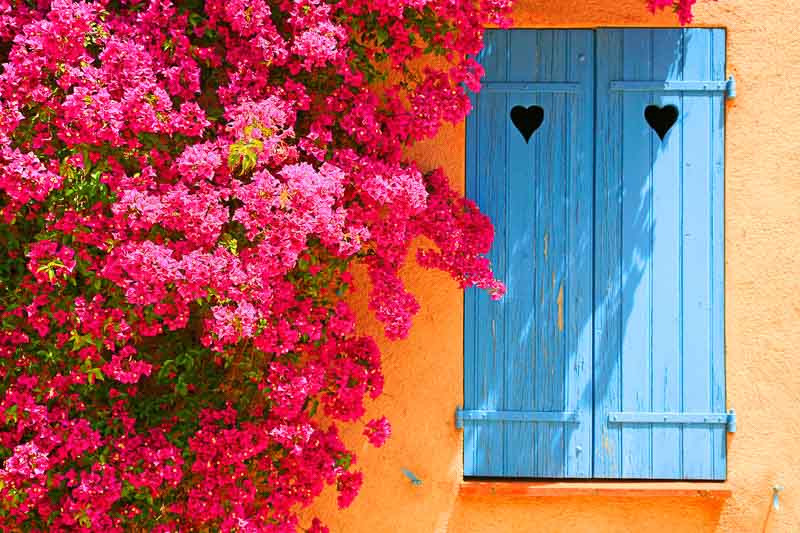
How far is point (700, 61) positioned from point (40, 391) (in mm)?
3296

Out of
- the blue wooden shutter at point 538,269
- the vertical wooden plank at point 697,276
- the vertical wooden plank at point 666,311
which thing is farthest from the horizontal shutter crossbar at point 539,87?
the vertical wooden plank at point 697,276

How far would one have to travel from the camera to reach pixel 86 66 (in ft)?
11.6

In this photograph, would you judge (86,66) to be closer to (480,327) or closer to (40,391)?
(40,391)

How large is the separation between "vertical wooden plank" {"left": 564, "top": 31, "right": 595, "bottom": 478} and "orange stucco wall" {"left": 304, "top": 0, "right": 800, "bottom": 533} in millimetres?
225

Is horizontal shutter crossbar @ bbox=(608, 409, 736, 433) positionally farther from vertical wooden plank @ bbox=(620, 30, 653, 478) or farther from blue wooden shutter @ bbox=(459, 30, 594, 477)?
blue wooden shutter @ bbox=(459, 30, 594, 477)

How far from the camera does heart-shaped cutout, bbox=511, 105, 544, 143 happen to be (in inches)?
176

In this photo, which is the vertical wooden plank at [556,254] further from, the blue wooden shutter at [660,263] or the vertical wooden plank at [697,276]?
the vertical wooden plank at [697,276]

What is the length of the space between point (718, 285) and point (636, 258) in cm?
41

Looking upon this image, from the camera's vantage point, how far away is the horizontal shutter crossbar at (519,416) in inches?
174

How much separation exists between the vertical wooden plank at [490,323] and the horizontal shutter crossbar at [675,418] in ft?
1.87

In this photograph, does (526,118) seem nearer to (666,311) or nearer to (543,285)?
(543,285)

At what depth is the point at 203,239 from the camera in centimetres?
351

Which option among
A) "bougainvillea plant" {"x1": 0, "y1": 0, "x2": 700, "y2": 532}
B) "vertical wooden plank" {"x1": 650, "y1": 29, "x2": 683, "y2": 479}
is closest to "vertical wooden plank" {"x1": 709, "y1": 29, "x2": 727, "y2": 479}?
"vertical wooden plank" {"x1": 650, "y1": 29, "x2": 683, "y2": 479}

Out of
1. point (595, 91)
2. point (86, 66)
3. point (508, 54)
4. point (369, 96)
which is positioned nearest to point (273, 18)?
point (369, 96)
